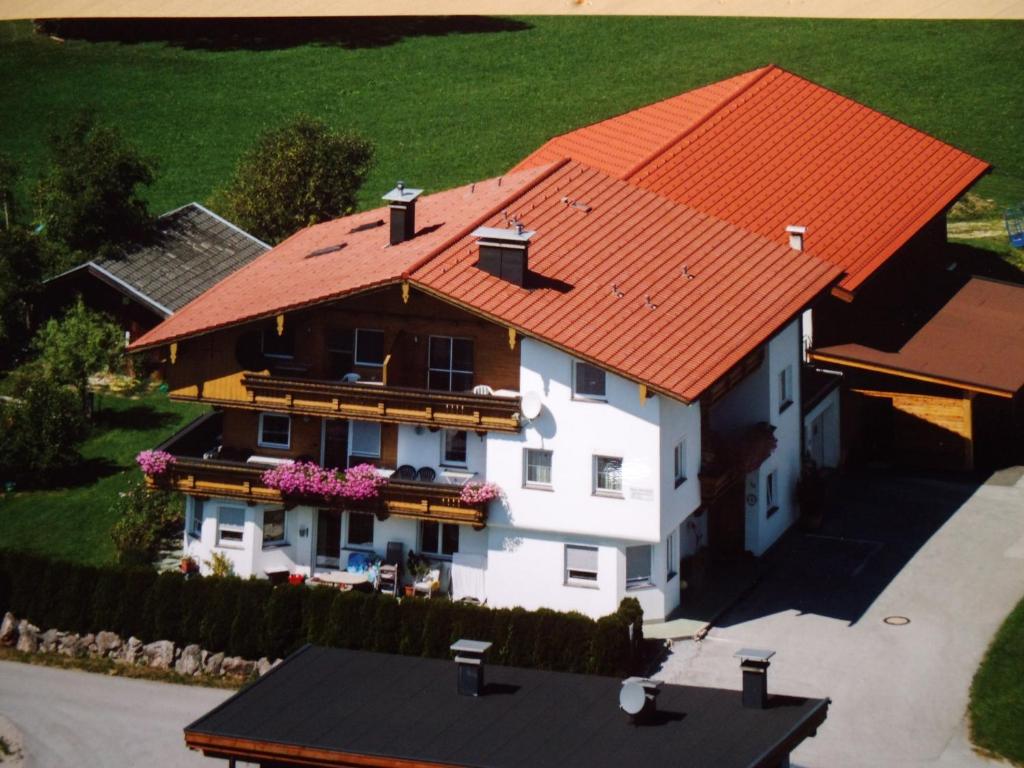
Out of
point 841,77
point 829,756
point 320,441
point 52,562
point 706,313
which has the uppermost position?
point 841,77

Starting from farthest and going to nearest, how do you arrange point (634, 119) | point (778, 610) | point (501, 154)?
point (501, 154), point (634, 119), point (778, 610)

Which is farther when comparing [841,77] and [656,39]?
[656,39]

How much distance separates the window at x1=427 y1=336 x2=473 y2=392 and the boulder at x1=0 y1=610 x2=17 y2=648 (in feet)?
38.7

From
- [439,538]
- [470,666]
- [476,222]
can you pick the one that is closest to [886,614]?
[439,538]

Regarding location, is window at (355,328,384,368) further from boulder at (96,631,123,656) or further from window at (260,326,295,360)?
boulder at (96,631,123,656)

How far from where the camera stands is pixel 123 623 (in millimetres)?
39688

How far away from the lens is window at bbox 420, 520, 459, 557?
41156mm

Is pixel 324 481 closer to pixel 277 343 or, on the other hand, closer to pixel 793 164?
pixel 277 343

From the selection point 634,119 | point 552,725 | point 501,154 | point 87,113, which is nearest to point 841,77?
point 501,154

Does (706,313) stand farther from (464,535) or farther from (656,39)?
(656,39)

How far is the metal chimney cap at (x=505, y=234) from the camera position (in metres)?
38.5

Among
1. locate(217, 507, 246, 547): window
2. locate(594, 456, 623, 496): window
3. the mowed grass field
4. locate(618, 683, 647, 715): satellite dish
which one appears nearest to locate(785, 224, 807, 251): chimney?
locate(594, 456, 623, 496): window

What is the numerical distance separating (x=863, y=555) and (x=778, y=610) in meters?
4.12

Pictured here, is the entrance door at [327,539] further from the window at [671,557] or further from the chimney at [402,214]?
the window at [671,557]
